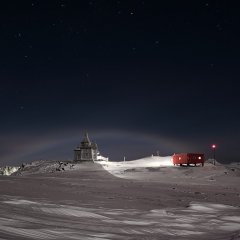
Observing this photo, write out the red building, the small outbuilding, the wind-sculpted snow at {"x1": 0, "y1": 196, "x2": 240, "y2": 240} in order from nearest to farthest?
1. the wind-sculpted snow at {"x1": 0, "y1": 196, "x2": 240, "y2": 240}
2. the red building
3. the small outbuilding

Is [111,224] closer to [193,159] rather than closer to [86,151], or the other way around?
[193,159]

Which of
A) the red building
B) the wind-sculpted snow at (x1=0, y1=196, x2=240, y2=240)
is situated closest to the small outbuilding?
the red building

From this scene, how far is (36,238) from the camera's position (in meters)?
4.41

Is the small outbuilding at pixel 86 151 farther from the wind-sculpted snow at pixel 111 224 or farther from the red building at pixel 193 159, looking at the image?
the wind-sculpted snow at pixel 111 224

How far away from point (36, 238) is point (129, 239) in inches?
53.9

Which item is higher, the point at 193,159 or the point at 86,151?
the point at 86,151

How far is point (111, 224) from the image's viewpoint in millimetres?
6379

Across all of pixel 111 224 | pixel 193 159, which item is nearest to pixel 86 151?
pixel 193 159

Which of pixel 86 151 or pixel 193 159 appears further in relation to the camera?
pixel 86 151

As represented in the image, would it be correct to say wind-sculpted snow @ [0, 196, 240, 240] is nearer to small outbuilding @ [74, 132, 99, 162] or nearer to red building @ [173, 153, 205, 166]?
red building @ [173, 153, 205, 166]

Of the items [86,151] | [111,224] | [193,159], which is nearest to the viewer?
[111,224]

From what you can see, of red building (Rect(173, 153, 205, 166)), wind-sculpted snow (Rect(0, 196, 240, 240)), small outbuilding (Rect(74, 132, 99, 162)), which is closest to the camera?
wind-sculpted snow (Rect(0, 196, 240, 240))

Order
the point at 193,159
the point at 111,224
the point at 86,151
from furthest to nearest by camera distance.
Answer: the point at 86,151
the point at 193,159
the point at 111,224

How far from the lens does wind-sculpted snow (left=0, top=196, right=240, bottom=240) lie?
4.88m
